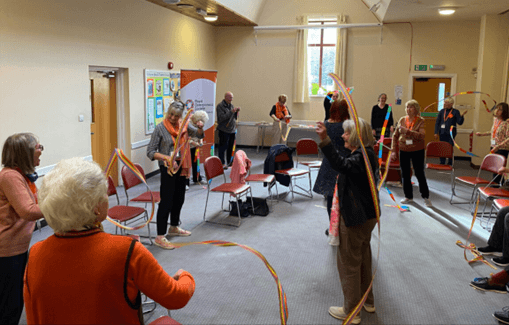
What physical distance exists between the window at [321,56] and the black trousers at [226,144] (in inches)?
132

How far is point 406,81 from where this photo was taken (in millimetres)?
10852

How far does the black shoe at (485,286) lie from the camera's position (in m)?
3.61

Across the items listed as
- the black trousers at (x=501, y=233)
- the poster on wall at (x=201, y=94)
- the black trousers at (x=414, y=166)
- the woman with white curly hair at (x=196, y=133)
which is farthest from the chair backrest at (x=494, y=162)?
the poster on wall at (x=201, y=94)

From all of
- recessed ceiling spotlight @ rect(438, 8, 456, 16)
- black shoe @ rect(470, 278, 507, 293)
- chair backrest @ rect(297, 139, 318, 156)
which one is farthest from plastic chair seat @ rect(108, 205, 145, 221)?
recessed ceiling spotlight @ rect(438, 8, 456, 16)

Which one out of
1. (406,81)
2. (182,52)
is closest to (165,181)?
(182,52)

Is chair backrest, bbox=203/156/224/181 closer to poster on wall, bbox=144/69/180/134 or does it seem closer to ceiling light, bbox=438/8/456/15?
poster on wall, bbox=144/69/180/134

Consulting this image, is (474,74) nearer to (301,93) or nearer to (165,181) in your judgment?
(301,93)

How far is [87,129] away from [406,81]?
826cm

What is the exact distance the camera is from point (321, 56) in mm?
11344

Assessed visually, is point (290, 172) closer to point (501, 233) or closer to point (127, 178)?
point (127, 178)

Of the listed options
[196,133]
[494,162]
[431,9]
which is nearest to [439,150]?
[494,162]

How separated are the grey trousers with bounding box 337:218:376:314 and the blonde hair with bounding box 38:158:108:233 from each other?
2.01 meters

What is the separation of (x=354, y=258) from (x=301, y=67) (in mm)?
9030

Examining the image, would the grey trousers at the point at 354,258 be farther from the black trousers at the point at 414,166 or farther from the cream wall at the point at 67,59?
the cream wall at the point at 67,59
